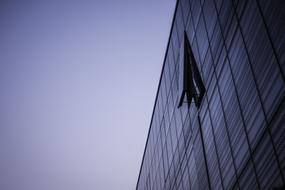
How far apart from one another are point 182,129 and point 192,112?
355 centimetres

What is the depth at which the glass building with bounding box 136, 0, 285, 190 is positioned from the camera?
1388cm

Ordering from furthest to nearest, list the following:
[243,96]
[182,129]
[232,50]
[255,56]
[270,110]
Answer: [182,129] < [232,50] < [243,96] < [255,56] < [270,110]

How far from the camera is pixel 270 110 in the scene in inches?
553

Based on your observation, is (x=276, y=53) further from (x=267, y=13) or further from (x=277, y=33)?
(x=267, y=13)

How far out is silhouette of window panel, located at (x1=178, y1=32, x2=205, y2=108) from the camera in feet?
79.6

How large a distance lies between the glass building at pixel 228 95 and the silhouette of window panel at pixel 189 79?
0.07m

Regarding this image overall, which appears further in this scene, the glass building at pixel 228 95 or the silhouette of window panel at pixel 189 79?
the silhouette of window panel at pixel 189 79

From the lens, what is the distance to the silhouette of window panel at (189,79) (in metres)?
24.3

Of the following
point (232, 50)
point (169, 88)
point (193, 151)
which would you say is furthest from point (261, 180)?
point (169, 88)

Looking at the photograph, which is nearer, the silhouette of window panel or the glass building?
the glass building

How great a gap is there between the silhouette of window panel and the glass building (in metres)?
0.07

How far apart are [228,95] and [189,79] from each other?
8375mm

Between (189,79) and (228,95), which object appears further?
(189,79)

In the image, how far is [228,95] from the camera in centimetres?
1864
